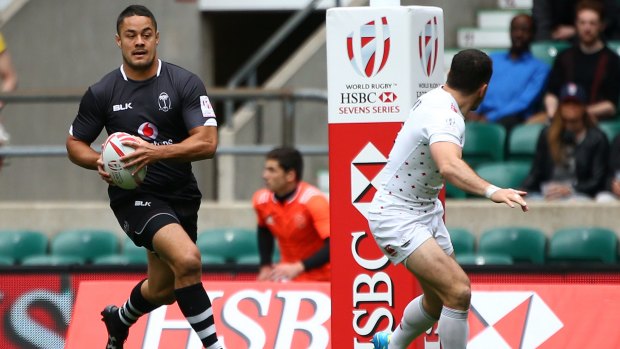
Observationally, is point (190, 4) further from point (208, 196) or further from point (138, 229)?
point (138, 229)

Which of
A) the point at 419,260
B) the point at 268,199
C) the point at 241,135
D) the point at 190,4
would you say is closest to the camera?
the point at 419,260

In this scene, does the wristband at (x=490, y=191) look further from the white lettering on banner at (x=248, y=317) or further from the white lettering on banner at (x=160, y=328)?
the white lettering on banner at (x=160, y=328)

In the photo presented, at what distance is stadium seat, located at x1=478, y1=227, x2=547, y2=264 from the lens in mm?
11344

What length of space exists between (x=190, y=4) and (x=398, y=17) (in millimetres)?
7049

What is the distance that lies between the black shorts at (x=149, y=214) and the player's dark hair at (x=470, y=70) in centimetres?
179

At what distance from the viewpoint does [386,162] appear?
8.40m

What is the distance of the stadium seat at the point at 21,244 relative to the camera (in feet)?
40.3

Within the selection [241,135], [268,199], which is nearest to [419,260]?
[268,199]

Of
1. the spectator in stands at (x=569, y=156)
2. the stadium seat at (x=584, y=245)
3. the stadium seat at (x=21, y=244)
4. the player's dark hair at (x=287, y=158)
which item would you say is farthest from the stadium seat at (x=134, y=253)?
the stadium seat at (x=584, y=245)

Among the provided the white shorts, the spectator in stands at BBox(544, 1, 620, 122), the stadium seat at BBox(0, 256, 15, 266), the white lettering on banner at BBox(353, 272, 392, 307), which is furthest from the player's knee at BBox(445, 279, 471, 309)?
the stadium seat at BBox(0, 256, 15, 266)

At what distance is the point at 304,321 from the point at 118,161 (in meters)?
2.06

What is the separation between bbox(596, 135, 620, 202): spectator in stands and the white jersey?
406 cm

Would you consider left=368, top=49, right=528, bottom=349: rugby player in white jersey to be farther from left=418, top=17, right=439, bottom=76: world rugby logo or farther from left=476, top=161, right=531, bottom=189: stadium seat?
left=476, top=161, right=531, bottom=189: stadium seat

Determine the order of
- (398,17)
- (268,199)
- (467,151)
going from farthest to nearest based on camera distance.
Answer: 1. (467,151)
2. (268,199)
3. (398,17)
